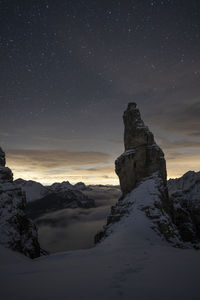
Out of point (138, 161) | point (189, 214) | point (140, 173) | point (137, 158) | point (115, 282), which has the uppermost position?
point (137, 158)

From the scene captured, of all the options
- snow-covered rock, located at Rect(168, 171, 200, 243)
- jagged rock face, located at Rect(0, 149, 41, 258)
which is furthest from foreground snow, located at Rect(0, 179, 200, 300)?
snow-covered rock, located at Rect(168, 171, 200, 243)

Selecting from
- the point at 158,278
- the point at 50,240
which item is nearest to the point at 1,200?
the point at 158,278

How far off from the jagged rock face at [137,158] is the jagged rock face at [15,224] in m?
27.5

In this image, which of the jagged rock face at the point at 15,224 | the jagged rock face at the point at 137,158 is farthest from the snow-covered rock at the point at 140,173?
the jagged rock face at the point at 15,224

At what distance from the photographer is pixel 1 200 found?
2677 cm

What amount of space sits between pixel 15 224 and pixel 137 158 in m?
33.1

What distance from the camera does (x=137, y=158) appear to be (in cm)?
4675

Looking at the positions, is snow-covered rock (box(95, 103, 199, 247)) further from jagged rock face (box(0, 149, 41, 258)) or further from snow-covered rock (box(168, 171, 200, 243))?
jagged rock face (box(0, 149, 41, 258))

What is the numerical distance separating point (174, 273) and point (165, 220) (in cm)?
1980

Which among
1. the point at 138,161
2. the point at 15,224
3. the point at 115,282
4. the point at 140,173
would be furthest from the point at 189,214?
the point at 115,282

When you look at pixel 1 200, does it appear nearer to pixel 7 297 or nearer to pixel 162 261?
pixel 7 297

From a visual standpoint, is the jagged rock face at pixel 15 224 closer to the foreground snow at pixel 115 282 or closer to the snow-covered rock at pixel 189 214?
the foreground snow at pixel 115 282

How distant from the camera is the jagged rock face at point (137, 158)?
46.0m

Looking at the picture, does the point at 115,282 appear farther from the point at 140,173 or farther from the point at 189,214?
the point at 189,214
